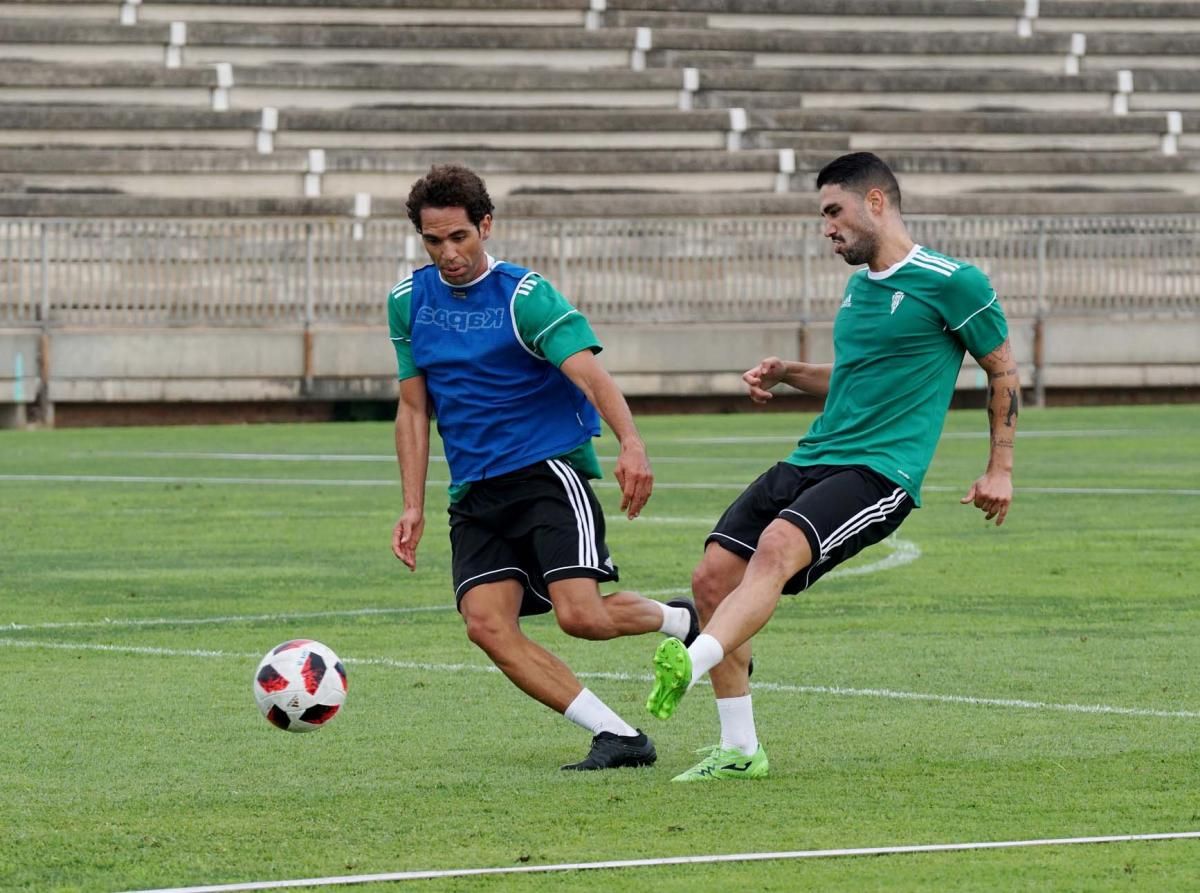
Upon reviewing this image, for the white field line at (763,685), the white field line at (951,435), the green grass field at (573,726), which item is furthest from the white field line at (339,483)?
the white field line at (763,685)

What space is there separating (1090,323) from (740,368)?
444 centimetres

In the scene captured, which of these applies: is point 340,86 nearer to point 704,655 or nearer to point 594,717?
point 594,717

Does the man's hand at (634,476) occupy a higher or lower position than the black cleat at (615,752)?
higher

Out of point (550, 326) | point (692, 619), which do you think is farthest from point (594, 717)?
point (550, 326)

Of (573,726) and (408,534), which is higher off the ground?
(408,534)

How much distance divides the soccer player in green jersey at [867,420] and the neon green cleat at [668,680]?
1.93 ft

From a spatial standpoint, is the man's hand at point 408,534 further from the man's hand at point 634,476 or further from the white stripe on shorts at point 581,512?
the man's hand at point 634,476

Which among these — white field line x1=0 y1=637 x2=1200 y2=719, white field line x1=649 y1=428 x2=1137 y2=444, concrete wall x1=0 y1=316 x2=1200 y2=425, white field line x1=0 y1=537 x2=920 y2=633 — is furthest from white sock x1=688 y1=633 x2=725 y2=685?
concrete wall x1=0 y1=316 x2=1200 y2=425

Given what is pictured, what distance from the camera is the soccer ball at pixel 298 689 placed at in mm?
7250

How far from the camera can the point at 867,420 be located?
23.3 ft

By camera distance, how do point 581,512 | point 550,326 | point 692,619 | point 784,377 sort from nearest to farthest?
point 550,326
point 581,512
point 692,619
point 784,377

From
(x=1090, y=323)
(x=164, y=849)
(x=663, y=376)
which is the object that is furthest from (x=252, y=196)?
(x=164, y=849)

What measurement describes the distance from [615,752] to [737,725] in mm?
394

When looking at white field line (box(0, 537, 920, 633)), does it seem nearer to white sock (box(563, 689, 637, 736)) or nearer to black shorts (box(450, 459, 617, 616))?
black shorts (box(450, 459, 617, 616))
